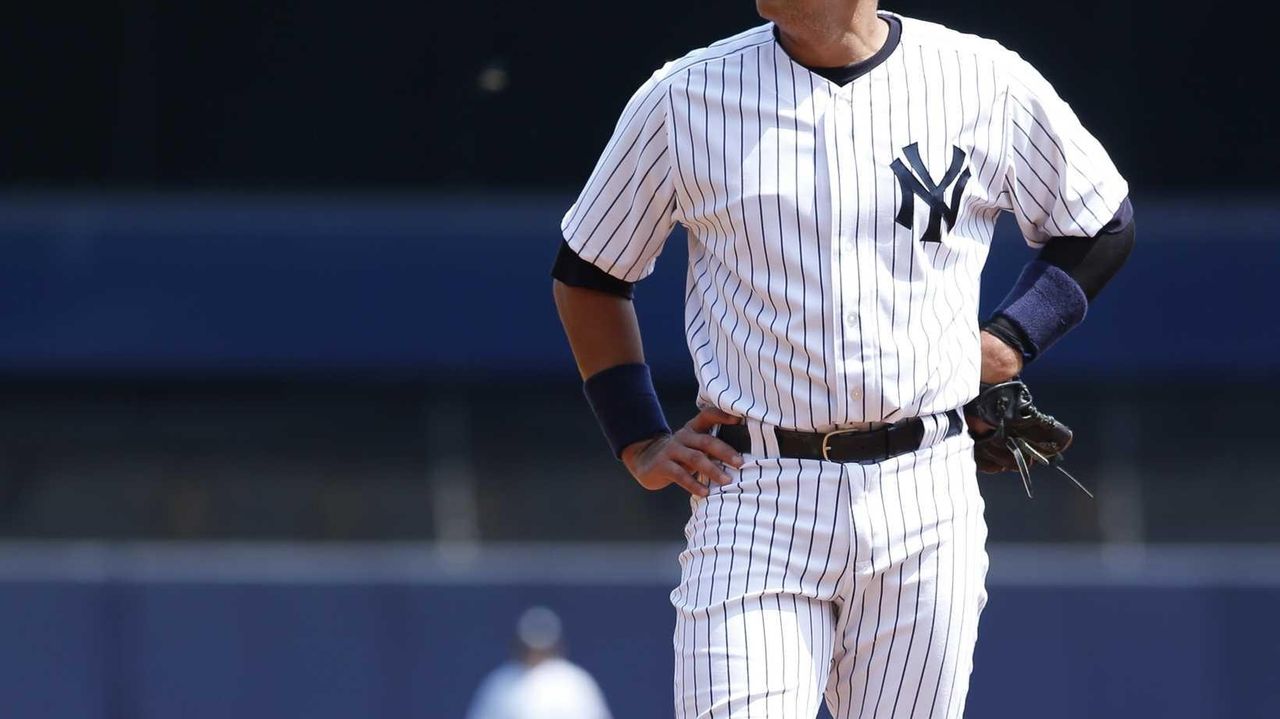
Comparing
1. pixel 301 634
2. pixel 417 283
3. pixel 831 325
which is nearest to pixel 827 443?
pixel 831 325

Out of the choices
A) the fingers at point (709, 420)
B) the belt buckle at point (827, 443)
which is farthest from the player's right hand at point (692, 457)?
the belt buckle at point (827, 443)

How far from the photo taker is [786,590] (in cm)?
226

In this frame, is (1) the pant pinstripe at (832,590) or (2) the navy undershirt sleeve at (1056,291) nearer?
(1) the pant pinstripe at (832,590)

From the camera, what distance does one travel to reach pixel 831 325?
89.2 inches

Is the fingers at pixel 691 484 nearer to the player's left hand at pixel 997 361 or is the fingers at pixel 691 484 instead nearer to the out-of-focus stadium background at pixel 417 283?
the player's left hand at pixel 997 361

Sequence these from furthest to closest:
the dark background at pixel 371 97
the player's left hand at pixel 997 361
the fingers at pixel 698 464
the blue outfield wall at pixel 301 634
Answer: the dark background at pixel 371 97
the blue outfield wall at pixel 301 634
the player's left hand at pixel 997 361
the fingers at pixel 698 464

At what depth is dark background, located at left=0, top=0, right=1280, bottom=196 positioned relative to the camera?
722 cm

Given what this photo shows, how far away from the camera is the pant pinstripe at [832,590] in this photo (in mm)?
2250

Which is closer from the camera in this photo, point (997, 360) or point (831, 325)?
point (831, 325)

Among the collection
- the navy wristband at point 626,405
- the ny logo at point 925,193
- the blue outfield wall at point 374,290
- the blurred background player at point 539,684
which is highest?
the blue outfield wall at point 374,290

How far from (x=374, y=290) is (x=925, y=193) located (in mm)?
5241

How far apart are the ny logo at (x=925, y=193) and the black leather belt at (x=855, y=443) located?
255mm

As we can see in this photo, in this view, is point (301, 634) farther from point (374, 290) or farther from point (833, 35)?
point (833, 35)

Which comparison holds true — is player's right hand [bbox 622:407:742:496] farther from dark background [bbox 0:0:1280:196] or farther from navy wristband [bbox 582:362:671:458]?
dark background [bbox 0:0:1280:196]
